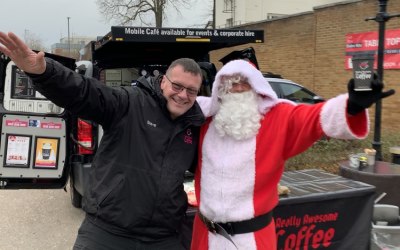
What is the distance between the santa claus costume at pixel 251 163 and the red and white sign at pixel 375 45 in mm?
8650

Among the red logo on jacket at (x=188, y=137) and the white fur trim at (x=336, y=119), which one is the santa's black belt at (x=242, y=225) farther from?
the white fur trim at (x=336, y=119)

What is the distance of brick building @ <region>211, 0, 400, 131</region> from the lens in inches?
461

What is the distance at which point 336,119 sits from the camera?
2059mm

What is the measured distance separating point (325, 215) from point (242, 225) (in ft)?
4.41

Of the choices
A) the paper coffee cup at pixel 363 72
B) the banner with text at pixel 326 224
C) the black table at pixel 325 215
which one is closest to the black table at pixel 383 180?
A: the black table at pixel 325 215

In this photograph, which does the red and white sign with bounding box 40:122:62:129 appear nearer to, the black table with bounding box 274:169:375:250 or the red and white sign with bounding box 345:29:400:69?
the black table with bounding box 274:169:375:250

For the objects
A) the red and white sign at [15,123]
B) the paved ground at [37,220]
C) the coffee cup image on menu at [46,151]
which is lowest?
the paved ground at [37,220]

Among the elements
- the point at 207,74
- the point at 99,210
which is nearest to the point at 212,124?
the point at 99,210

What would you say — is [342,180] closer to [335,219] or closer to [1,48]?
[335,219]

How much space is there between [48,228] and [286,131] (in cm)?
396

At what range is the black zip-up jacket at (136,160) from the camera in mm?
2299

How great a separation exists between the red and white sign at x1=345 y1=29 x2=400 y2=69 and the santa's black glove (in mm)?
8914

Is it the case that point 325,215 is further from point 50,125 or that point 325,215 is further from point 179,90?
point 50,125

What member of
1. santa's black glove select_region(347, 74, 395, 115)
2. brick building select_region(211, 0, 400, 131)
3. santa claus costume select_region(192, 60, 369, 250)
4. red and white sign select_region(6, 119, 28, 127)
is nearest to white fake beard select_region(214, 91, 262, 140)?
santa claus costume select_region(192, 60, 369, 250)
